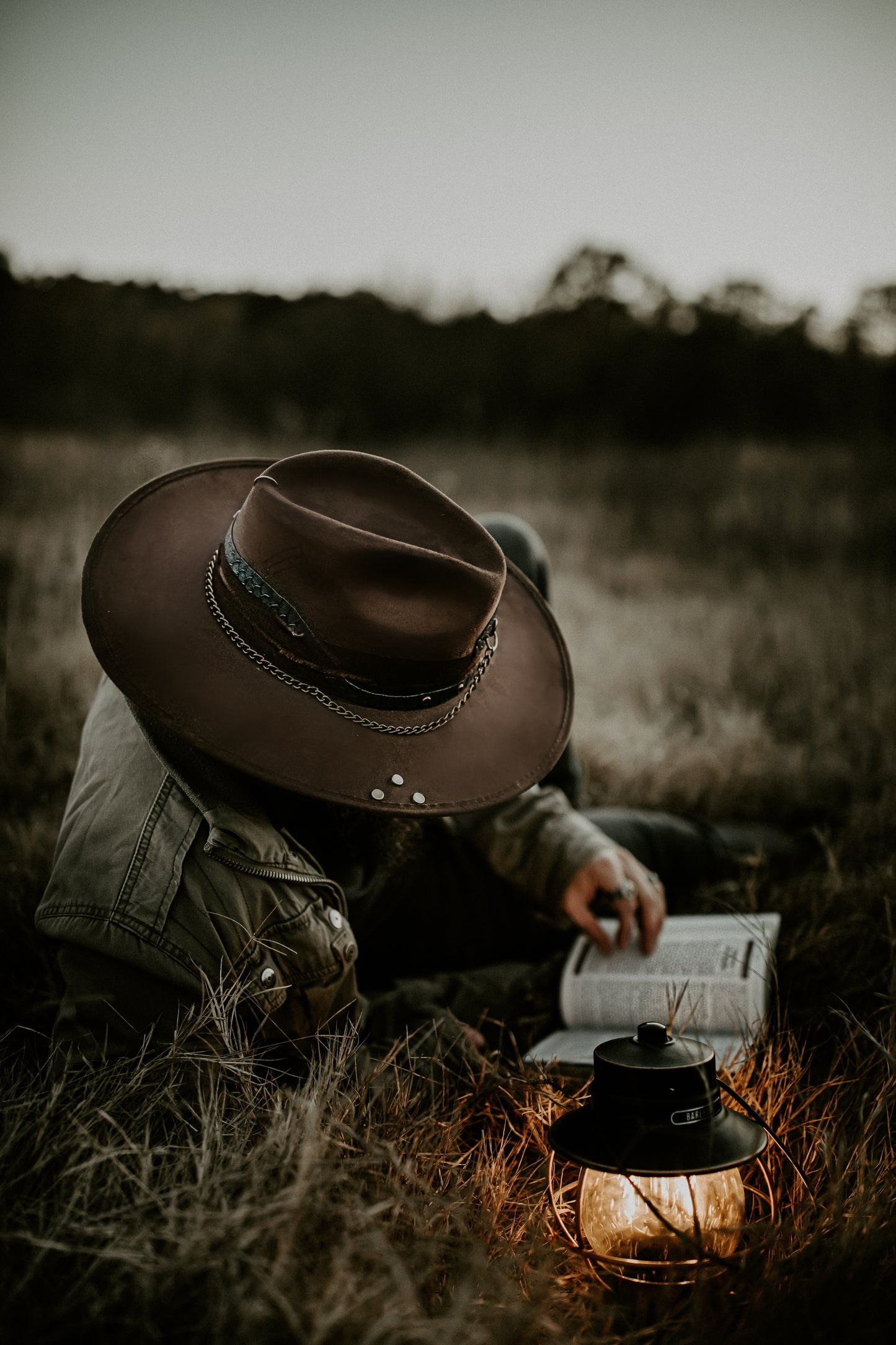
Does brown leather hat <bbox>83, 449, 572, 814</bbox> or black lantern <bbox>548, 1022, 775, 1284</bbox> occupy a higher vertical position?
brown leather hat <bbox>83, 449, 572, 814</bbox>

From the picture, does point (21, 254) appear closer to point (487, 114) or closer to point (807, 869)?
point (487, 114)

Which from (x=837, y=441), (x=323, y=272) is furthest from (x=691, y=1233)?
(x=323, y=272)

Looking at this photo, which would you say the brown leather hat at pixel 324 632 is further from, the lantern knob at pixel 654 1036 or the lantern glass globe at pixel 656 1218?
the lantern glass globe at pixel 656 1218

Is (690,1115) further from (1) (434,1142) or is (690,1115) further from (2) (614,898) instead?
(2) (614,898)

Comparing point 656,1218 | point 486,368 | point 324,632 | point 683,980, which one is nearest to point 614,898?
point 683,980

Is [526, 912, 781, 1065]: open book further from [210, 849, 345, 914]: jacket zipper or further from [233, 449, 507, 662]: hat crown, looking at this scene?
[233, 449, 507, 662]: hat crown

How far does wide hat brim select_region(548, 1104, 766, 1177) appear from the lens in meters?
1.04

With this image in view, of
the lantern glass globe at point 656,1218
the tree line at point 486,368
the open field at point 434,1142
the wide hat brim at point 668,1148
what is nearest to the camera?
the open field at point 434,1142

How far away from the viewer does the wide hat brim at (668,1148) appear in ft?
3.43

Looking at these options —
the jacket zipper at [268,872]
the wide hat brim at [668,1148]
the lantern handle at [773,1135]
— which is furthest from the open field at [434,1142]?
the jacket zipper at [268,872]

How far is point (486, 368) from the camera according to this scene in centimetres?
1067

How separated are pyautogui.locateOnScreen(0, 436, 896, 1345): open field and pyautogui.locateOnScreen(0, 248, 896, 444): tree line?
632 cm

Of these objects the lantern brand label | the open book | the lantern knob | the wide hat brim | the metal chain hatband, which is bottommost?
the open book

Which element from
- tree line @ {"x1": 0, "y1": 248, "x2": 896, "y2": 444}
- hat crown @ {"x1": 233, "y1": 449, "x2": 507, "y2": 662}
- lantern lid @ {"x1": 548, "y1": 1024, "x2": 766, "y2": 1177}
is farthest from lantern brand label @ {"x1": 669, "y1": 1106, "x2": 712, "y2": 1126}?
tree line @ {"x1": 0, "y1": 248, "x2": 896, "y2": 444}
